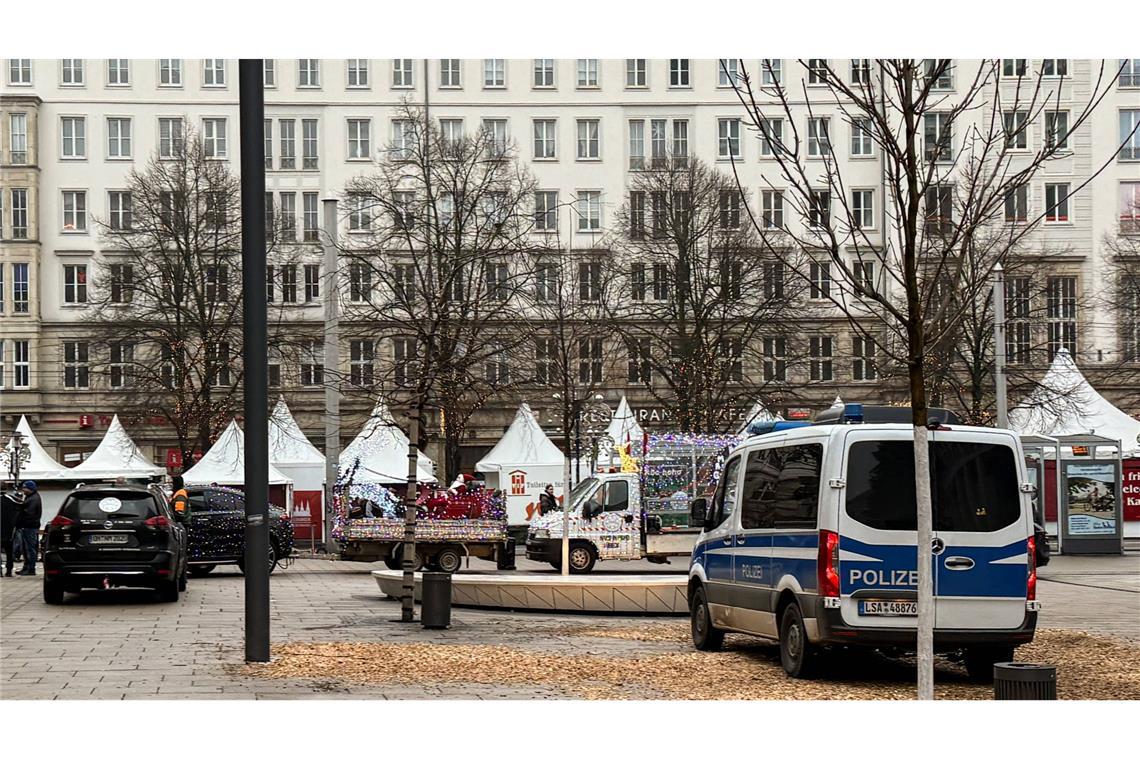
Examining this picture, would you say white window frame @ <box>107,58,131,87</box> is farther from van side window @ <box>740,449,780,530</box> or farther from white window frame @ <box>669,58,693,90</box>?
van side window @ <box>740,449,780,530</box>

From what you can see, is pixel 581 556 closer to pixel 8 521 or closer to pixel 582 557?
pixel 582 557

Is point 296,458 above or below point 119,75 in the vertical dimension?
below

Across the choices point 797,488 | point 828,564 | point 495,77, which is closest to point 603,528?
point 797,488

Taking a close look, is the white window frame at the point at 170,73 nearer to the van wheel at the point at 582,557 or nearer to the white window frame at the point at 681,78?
the white window frame at the point at 681,78

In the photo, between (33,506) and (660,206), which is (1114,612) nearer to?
(33,506)

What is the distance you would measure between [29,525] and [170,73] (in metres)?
44.3

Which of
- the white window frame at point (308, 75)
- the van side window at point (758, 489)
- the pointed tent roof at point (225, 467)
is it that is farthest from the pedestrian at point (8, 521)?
the white window frame at point (308, 75)

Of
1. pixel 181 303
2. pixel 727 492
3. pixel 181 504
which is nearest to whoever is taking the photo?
pixel 727 492

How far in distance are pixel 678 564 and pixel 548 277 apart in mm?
18827

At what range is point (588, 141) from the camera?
238 feet

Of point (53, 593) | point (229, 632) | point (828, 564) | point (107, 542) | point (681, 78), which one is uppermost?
point (681, 78)

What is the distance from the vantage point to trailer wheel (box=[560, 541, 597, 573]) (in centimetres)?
3222

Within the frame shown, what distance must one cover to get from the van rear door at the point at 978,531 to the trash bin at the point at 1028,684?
298 cm

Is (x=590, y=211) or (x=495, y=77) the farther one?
(x=495, y=77)
